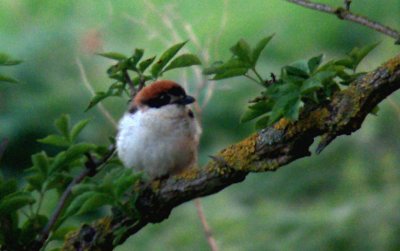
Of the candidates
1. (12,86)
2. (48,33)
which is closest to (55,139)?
(12,86)

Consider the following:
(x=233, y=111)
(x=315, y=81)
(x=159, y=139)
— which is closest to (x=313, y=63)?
(x=315, y=81)

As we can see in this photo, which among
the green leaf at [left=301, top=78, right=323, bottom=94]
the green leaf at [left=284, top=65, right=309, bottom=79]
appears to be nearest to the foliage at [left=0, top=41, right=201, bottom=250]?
the green leaf at [left=284, top=65, right=309, bottom=79]

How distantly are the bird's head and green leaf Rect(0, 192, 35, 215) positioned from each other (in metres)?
0.96

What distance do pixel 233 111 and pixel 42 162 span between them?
3.36 metres

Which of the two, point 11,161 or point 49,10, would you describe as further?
point 49,10

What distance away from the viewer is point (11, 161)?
20.3ft

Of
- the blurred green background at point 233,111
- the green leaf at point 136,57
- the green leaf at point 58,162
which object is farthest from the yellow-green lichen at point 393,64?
the blurred green background at point 233,111

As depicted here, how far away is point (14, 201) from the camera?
2.64 metres

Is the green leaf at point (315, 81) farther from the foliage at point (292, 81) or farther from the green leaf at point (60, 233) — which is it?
the green leaf at point (60, 233)

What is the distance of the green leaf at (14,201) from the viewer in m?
2.63

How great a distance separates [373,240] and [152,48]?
100 inches

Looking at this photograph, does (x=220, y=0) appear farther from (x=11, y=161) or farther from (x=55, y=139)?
(x=55, y=139)

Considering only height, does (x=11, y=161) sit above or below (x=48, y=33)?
below

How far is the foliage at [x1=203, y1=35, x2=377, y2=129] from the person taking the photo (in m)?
2.47
